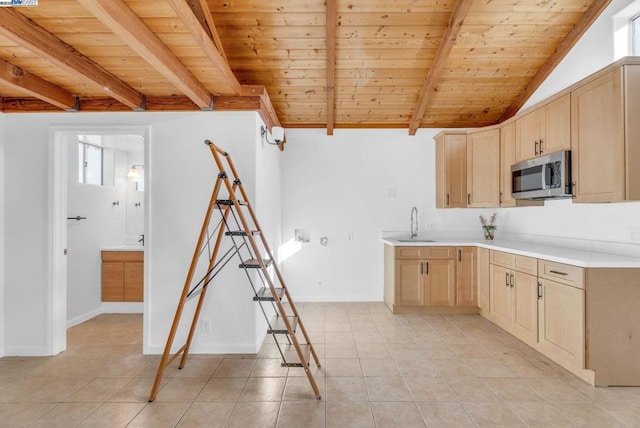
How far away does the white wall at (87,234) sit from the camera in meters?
3.84

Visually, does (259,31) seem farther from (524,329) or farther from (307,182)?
(524,329)

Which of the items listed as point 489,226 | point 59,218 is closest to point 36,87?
point 59,218

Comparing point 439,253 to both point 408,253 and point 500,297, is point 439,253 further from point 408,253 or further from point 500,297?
point 500,297

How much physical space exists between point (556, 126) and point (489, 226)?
1797 millimetres

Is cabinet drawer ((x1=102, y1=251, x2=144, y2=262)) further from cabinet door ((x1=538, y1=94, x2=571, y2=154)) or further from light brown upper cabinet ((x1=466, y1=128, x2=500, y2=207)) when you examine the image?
cabinet door ((x1=538, y1=94, x2=571, y2=154))

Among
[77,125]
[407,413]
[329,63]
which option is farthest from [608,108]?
[77,125]

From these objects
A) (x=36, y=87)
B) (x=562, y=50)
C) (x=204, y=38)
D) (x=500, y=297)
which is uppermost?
(x=562, y=50)

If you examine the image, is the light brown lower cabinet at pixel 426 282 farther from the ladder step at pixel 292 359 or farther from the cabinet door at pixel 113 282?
the cabinet door at pixel 113 282

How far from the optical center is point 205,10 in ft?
9.14

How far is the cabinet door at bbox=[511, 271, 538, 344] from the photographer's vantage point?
3035mm

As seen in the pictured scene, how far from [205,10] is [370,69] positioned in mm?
1798

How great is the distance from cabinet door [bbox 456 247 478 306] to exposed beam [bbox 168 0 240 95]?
10.7 feet

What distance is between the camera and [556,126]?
3057mm

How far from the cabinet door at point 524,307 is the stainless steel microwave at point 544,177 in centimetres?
81
